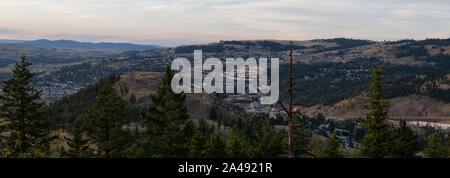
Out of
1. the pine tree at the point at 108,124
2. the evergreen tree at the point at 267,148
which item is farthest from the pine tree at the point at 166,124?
the evergreen tree at the point at 267,148

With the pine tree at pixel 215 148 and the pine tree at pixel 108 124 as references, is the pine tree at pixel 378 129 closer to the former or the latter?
the pine tree at pixel 215 148

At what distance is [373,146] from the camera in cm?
4662

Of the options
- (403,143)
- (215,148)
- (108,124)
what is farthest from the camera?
(403,143)

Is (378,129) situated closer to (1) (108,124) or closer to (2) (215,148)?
→ (2) (215,148)

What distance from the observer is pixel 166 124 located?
4766 centimetres

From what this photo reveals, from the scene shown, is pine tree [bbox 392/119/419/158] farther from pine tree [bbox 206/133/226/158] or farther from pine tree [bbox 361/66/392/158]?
pine tree [bbox 206/133/226/158]

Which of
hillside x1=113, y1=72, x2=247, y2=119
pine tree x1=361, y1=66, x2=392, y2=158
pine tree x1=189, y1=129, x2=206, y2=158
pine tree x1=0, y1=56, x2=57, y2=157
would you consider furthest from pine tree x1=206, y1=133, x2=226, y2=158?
hillside x1=113, y1=72, x2=247, y2=119

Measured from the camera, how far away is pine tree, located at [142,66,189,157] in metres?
45.7

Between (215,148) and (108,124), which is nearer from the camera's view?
(108,124)

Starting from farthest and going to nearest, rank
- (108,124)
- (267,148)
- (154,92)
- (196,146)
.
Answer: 1. (154,92)
2. (267,148)
3. (196,146)
4. (108,124)

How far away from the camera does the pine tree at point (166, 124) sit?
45656mm

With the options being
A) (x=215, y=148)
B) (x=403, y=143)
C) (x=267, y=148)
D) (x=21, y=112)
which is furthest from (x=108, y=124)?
(x=403, y=143)
